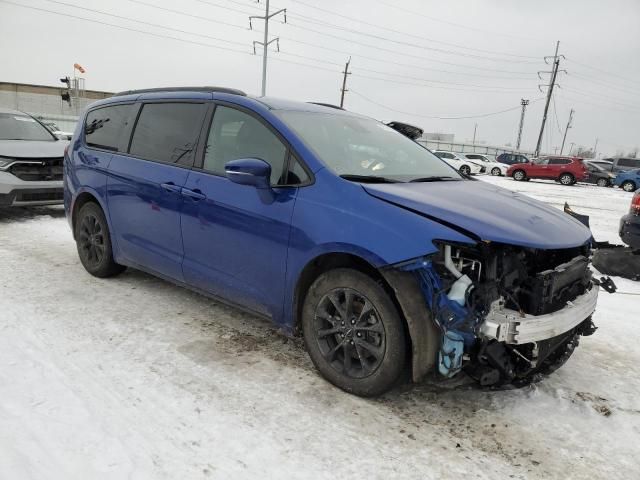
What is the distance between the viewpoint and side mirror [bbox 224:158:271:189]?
117 inches

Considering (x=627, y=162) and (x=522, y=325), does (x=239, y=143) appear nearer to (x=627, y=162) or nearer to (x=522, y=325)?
(x=522, y=325)

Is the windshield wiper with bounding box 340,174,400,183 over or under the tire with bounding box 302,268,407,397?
over

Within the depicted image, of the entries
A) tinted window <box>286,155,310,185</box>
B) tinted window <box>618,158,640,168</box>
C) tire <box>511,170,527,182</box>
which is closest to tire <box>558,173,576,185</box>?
tire <box>511,170,527,182</box>

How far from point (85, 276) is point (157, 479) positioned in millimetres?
3220

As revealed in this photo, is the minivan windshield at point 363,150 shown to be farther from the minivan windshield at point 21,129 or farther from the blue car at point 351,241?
the minivan windshield at point 21,129

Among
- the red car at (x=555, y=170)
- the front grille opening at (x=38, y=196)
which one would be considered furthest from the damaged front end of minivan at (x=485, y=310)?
the red car at (x=555, y=170)

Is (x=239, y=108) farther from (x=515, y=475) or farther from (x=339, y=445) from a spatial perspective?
(x=515, y=475)

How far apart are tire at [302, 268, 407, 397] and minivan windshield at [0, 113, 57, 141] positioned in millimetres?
7446

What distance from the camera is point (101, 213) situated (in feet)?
14.9

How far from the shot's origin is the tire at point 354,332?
103 inches

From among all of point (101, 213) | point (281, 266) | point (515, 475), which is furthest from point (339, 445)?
point (101, 213)

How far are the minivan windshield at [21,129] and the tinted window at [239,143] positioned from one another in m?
6.23

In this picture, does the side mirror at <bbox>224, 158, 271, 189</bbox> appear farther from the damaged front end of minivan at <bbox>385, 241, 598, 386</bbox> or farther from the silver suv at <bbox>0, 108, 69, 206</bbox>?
the silver suv at <bbox>0, 108, 69, 206</bbox>

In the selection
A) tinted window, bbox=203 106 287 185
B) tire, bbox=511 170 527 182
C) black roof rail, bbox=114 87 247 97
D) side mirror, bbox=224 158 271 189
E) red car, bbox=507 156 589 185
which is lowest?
tire, bbox=511 170 527 182
